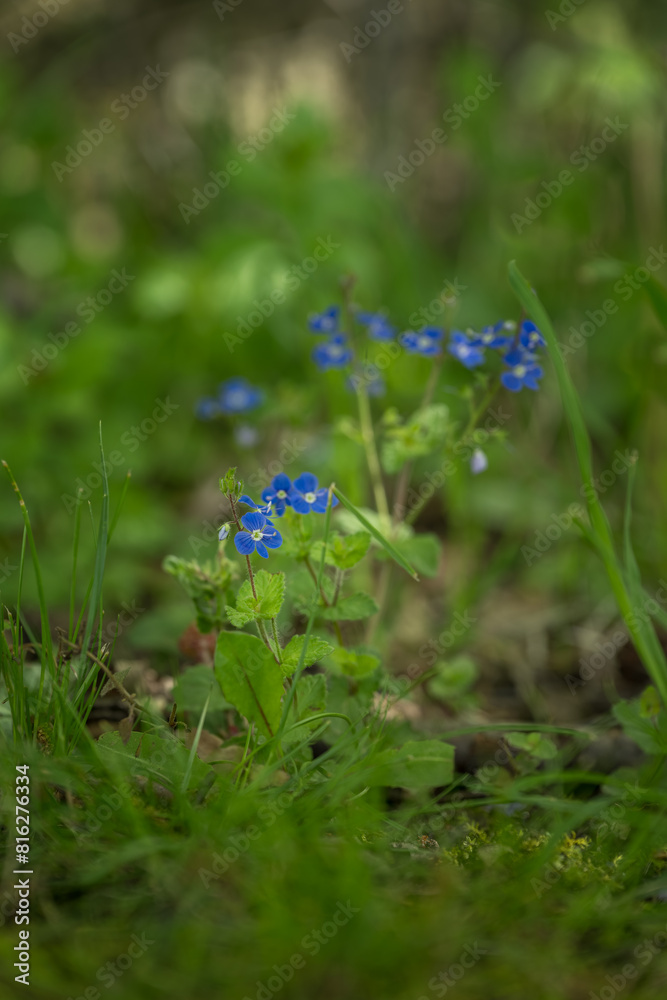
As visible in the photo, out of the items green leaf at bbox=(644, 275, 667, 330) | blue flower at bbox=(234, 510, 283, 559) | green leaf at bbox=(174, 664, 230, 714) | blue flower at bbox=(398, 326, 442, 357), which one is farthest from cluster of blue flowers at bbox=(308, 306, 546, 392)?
green leaf at bbox=(174, 664, 230, 714)

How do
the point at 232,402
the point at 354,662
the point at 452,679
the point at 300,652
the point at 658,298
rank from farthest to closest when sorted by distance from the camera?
the point at 232,402
the point at 452,679
the point at 658,298
the point at 354,662
the point at 300,652

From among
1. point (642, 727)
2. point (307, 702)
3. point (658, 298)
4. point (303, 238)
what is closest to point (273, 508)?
point (307, 702)

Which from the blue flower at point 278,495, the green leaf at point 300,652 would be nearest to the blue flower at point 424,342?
the blue flower at point 278,495

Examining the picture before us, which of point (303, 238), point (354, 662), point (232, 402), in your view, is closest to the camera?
point (354, 662)

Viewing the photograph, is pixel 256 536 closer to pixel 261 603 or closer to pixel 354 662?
pixel 261 603

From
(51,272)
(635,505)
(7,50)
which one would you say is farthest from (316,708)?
(7,50)

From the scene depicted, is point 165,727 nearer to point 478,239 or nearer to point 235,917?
point 235,917

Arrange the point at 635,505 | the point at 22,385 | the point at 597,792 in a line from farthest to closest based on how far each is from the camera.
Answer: the point at 22,385
the point at 635,505
the point at 597,792

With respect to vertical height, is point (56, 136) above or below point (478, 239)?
above
